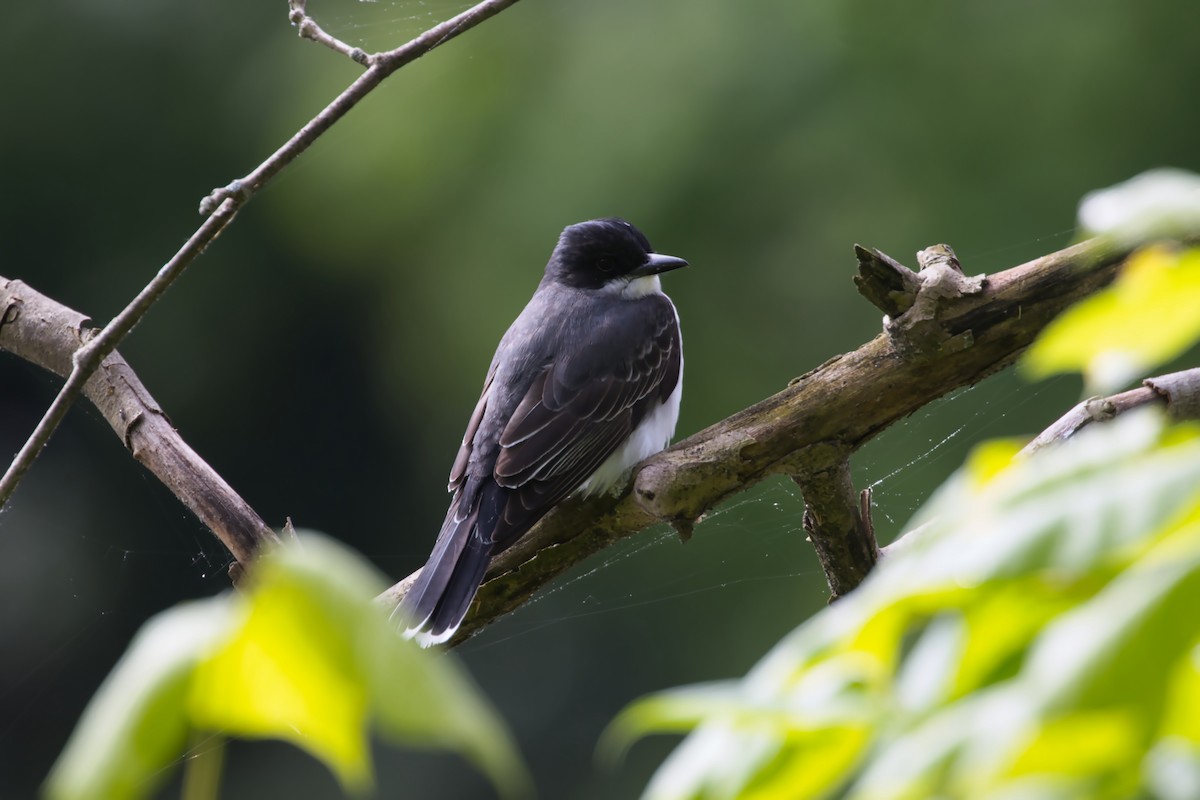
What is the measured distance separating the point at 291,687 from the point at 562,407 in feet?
10.6

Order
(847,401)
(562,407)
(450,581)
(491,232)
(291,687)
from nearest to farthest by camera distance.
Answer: (291,687), (847,401), (450,581), (562,407), (491,232)

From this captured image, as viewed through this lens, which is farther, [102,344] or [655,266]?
[655,266]

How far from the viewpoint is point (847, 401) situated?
9.60 feet

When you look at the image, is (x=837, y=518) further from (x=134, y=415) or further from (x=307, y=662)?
(x=307, y=662)

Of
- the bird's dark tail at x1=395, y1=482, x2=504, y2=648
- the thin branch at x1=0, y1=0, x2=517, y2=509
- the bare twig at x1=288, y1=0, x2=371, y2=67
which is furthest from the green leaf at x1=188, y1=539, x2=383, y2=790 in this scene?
the bird's dark tail at x1=395, y1=482, x2=504, y2=648

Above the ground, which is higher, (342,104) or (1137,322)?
(342,104)

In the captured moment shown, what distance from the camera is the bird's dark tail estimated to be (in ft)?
10.5

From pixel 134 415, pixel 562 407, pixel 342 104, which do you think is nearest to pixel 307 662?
pixel 342 104

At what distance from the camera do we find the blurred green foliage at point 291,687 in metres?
0.58

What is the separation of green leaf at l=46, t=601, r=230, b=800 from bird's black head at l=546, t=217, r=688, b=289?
3862mm

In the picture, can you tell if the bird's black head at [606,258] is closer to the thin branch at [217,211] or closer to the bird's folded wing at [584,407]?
the bird's folded wing at [584,407]

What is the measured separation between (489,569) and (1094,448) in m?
2.86

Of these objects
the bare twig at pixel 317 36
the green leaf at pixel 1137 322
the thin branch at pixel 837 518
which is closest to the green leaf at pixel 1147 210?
the green leaf at pixel 1137 322

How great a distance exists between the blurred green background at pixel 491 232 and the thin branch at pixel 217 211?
13.4 feet
